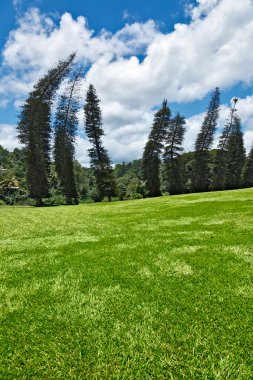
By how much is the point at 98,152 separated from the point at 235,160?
115 feet

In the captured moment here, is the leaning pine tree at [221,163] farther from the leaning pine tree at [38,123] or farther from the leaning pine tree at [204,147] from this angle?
the leaning pine tree at [38,123]

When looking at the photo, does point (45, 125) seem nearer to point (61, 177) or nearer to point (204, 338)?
point (61, 177)

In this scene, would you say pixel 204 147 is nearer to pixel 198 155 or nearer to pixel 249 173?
pixel 198 155

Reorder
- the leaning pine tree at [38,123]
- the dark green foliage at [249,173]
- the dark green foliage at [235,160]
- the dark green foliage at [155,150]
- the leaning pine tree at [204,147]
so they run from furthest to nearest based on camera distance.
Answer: the dark green foliage at [249,173] → the dark green foliage at [235,160] → the leaning pine tree at [204,147] → the dark green foliage at [155,150] → the leaning pine tree at [38,123]

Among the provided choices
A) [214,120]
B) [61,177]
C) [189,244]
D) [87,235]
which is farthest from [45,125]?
[189,244]

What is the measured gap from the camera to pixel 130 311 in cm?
415

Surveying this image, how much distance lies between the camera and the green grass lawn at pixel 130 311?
120 inches

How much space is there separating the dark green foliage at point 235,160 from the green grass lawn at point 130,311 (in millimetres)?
55426

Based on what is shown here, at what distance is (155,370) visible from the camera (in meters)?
2.95

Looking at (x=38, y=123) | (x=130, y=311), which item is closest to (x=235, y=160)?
(x=38, y=123)

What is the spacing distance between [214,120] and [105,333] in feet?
178

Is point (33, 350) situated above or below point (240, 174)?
below

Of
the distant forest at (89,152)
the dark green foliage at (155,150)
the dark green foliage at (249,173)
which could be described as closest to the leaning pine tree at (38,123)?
the distant forest at (89,152)

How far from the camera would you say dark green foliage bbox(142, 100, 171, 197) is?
1838 inches
